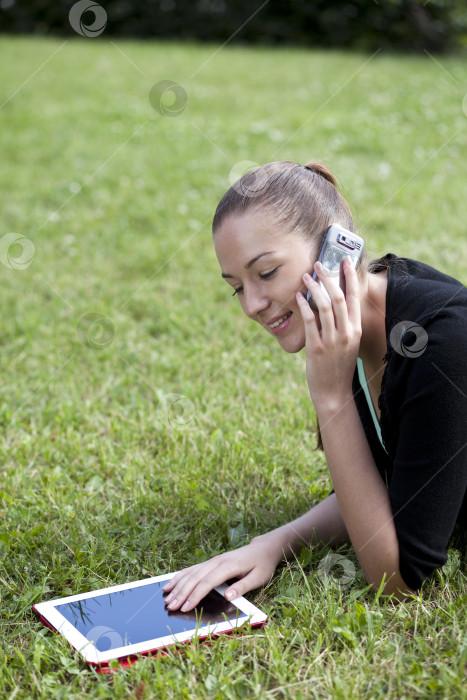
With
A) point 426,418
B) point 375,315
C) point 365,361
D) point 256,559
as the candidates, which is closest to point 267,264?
point 375,315

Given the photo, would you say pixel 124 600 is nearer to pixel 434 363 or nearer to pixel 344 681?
pixel 344 681

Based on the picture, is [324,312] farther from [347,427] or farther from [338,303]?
[347,427]

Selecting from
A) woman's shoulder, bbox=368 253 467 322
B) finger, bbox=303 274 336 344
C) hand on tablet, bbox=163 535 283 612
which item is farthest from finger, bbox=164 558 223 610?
woman's shoulder, bbox=368 253 467 322

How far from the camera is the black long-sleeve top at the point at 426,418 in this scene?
209 cm

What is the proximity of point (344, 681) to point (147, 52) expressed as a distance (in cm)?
1558

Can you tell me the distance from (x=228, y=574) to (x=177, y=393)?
1.62 meters

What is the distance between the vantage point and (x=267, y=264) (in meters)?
2.33

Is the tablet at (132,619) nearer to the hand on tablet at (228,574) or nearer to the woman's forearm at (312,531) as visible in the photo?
the hand on tablet at (228,574)

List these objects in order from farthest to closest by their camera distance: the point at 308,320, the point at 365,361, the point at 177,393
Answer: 1. the point at 177,393
2. the point at 365,361
3. the point at 308,320

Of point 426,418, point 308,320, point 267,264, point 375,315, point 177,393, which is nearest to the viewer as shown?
point 426,418

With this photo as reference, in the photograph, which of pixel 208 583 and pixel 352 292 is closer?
pixel 352 292

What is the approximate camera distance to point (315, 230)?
2350 millimetres

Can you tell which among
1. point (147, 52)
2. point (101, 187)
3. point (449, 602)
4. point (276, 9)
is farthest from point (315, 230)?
point (276, 9)

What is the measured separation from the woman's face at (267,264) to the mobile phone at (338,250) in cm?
7
